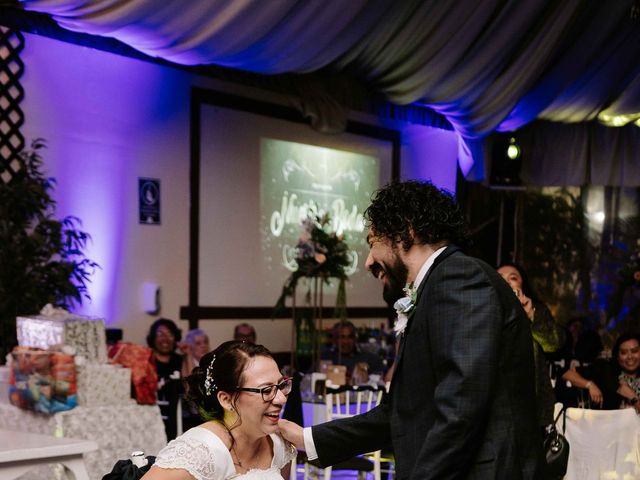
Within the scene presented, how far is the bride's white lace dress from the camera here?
6.88ft

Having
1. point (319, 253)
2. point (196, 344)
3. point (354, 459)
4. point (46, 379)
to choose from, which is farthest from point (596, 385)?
point (46, 379)

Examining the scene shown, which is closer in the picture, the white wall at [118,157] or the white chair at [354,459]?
the white chair at [354,459]

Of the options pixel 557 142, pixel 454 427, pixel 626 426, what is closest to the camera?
pixel 454 427

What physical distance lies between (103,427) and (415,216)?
9.35 feet

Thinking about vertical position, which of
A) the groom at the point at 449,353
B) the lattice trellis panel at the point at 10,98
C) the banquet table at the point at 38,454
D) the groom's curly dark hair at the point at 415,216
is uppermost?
the lattice trellis panel at the point at 10,98

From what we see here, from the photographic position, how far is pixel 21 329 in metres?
4.52

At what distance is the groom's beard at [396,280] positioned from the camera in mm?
2072

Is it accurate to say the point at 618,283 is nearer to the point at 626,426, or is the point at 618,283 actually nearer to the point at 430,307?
the point at 626,426

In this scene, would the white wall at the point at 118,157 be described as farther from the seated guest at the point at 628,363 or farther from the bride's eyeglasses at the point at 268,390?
the bride's eyeglasses at the point at 268,390

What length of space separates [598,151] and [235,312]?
468cm

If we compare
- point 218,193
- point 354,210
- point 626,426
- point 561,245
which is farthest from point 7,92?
point 561,245

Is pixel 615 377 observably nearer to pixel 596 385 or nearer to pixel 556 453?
pixel 596 385

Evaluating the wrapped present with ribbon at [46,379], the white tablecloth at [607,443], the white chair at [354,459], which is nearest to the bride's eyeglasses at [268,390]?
the wrapped present with ribbon at [46,379]

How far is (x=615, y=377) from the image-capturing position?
5781 millimetres
